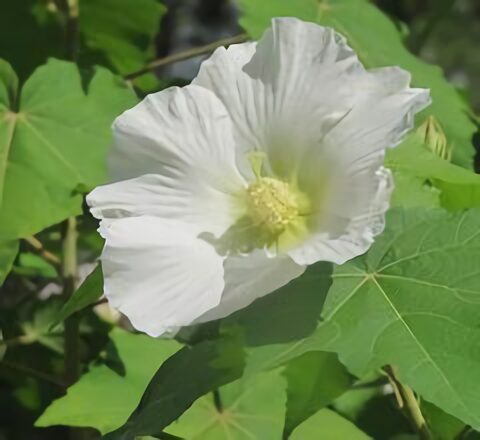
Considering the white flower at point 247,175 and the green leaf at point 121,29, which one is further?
the green leaf at point 121,29

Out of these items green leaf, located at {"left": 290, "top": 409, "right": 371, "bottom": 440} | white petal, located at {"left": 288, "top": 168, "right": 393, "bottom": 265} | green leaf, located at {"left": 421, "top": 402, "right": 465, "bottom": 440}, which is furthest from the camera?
green leaf, located at {"left": 290, "top": 409, "right": 371, "bottom": 440}

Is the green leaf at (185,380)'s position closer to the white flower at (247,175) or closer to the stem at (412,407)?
the white flower at (247,175)

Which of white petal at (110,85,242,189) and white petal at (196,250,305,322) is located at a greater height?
white petal at (110,85,242,189)

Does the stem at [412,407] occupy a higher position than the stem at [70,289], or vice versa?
the stem at [412,407]

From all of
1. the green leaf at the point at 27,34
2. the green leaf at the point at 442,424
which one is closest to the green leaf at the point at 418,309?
the green leaf at the point at 442,424

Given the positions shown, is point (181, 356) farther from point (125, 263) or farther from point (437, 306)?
point (437, 306)

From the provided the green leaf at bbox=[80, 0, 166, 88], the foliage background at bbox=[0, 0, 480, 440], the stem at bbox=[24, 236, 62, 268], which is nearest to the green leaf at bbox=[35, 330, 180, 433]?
the foliage background at bbox=[0, 0, 480, 440]

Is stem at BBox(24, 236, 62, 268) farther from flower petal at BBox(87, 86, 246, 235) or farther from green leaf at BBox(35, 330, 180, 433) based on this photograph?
flower petal at BBox(87, 86, 246, 235)
